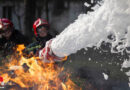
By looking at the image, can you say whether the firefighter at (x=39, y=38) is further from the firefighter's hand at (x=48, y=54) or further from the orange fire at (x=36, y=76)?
the firefighter's hand at (x=48, y=54)

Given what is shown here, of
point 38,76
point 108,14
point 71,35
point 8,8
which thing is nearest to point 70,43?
point 71,35

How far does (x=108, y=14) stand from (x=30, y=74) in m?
2.80

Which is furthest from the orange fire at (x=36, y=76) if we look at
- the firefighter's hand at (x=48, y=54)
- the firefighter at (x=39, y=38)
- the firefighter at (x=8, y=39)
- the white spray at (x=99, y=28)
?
the white spray at (x=99, y=28)

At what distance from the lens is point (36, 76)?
4.56 m

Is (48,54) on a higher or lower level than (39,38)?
lower

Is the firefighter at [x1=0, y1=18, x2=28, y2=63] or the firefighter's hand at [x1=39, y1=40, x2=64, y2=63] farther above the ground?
the firefighter at [x1=0, y1=18, x2=28, y2=63]

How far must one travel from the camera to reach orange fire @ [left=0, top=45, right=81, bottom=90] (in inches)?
178

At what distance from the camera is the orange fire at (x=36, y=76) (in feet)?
14.8

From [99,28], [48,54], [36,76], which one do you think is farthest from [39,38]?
[99,28]

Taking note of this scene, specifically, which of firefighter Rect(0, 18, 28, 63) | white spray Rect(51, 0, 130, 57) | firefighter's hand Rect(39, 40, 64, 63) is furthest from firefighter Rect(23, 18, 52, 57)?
white spray Rect(51, 0, 130, 57)

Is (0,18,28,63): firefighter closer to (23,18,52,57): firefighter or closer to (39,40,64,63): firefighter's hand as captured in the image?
(23,18,52,57): firefighter

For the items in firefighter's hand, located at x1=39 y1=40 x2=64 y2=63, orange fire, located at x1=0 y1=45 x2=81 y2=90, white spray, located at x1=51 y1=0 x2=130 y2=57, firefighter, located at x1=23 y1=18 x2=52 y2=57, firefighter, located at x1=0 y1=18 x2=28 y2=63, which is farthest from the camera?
firefighter, located at x1=0 y1=18 x2=28 y2=63

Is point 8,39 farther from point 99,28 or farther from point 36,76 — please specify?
point 99,28

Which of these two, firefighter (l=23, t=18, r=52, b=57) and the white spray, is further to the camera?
firefighter (l=23, t=18, r=52, b=57)
